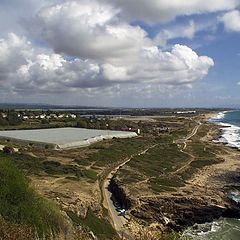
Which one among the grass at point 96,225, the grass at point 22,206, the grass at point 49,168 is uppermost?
the grass at point 22,206

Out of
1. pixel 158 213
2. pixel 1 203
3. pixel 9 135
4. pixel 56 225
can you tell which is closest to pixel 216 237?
pixel 158 213

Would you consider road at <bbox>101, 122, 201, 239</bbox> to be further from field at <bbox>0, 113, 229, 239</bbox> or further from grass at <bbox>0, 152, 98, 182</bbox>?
grass at <bbox>0, 152, 98, 182</bbox>

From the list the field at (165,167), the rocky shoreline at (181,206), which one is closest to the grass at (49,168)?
the rocky shoreline at (181,206)

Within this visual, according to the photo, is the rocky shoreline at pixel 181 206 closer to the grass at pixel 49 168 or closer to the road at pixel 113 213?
the road at pixel 113 213

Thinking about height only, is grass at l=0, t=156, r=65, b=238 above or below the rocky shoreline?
above

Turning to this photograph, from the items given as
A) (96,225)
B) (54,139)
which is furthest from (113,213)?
(54,139)

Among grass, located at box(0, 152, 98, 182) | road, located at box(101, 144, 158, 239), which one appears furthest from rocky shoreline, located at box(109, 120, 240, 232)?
grass, located at box(0, 152, 98, 182)

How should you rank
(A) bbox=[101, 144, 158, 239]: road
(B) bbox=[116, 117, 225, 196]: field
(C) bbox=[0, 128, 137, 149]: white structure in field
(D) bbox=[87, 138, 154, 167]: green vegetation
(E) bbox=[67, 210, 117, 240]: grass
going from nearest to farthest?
(E) bbox=[67, 210, 117, 240]: grass
(A) bbox=[101, 144, 158, 239]: road
(B) bbox=[116, 117, 225, 196]: field
(D) bbox=[87, 138, 154, 167]: green vegetation
(C) bbox=[0, 128, 137, 149]: white structure in field
